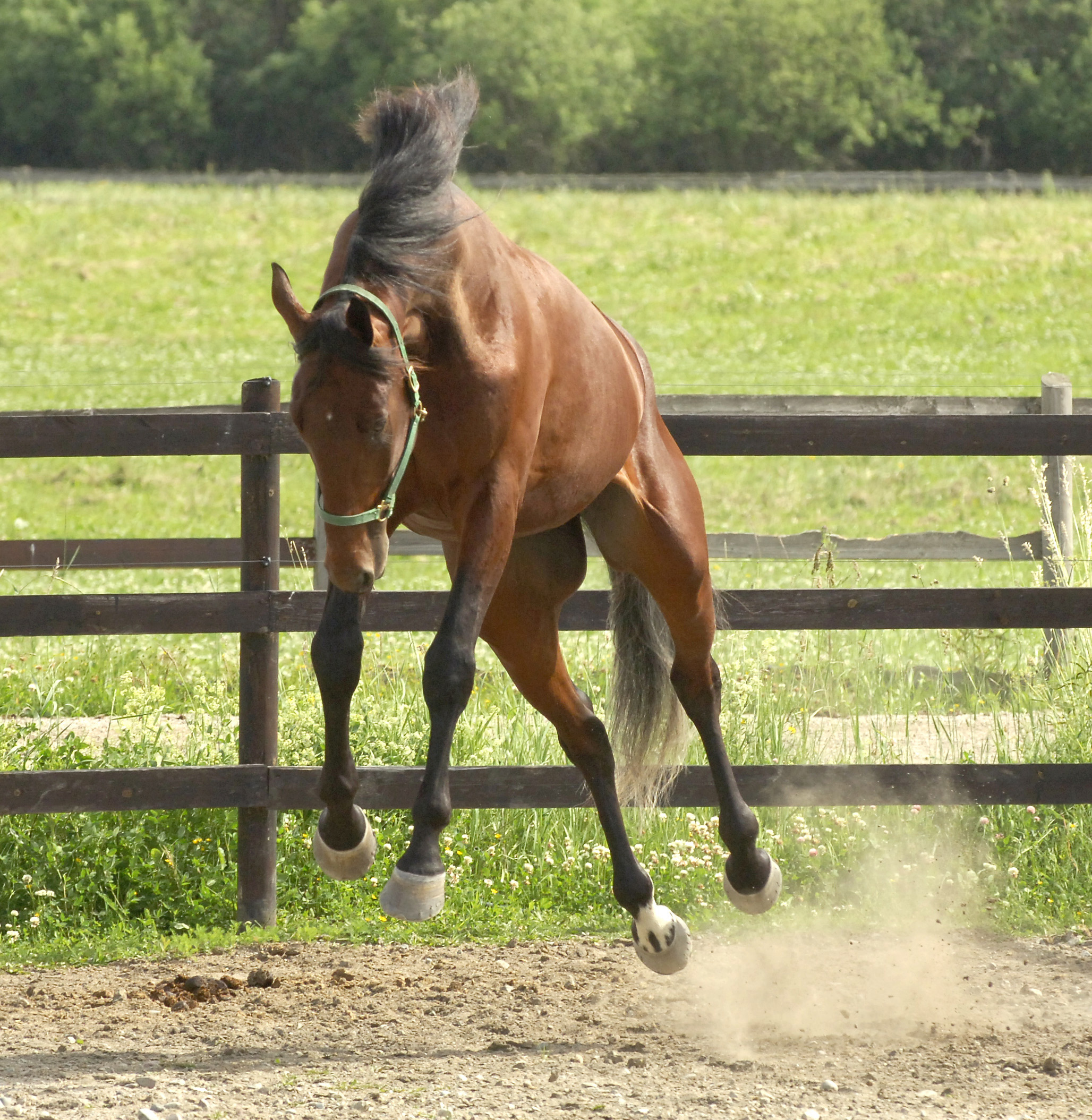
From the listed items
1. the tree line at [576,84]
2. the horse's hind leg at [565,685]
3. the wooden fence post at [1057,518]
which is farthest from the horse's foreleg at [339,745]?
the tree line at [576,84]

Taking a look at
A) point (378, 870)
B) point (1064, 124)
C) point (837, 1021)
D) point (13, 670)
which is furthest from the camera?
point (1064, 124)

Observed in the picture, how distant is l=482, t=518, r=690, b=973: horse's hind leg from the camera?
3.77 m

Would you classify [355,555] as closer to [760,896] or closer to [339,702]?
[339,702]

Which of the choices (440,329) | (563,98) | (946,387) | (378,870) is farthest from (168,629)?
(563,98)

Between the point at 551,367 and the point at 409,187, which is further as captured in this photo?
the point at 551,367

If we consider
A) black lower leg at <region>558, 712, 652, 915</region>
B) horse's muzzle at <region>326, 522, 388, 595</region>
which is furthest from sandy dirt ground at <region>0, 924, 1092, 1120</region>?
horse's muzzle at <region>326, 522, 388, 595</region>

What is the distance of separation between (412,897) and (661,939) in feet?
3.15

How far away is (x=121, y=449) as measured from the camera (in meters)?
4.66

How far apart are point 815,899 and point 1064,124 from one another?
55.2 metres

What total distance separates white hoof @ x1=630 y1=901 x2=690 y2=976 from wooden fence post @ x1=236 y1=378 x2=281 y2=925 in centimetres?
152

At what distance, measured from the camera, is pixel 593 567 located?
10523 millimetres

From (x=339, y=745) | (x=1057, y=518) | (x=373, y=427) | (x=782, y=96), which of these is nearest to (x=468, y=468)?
(x=373, y=427)

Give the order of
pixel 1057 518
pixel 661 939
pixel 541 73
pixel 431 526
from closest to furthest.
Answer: pixel 431 526 < pixel 661 939 < pixel 1057 518 < pixel 541 73

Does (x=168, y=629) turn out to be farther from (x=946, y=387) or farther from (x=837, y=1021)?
(x=946, y=387)
